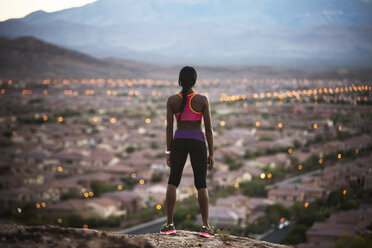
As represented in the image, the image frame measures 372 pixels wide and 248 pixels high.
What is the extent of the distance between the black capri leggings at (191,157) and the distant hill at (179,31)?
266 feet

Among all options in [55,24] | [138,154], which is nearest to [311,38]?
[138,154]

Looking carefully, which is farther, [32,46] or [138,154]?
[32,46]

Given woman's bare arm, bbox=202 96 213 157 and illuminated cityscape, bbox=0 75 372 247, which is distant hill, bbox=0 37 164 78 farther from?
woman's bare arm, bbox=202 96 213 157

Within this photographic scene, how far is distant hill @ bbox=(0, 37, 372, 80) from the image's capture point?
9181 centimetres

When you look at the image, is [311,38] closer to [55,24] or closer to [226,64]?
[226,64]

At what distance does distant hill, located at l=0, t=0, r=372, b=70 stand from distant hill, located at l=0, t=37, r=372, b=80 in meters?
3.63

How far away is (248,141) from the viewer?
34.0 m

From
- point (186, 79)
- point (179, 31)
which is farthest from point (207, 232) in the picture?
point (179, 31)

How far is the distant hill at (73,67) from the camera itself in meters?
91.8

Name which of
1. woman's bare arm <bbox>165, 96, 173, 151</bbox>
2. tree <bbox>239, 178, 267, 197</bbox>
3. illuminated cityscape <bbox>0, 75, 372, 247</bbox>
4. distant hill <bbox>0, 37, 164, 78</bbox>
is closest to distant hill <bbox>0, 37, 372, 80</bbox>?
distant hill <bbox>0, 37, 164, 78</bbox>

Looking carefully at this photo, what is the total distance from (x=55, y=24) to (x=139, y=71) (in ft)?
84.9

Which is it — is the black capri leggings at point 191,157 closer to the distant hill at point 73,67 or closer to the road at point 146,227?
the road at point 146,227

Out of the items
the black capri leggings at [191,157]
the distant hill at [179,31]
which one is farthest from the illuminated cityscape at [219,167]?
the distant hill at [179,31]

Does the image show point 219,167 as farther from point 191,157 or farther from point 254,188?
Answer: point 191,157
